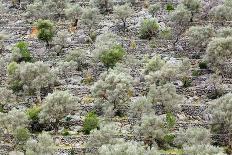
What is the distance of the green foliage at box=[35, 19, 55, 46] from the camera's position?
86188mm

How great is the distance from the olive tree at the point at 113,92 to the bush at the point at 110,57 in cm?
689

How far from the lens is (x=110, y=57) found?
248 feet

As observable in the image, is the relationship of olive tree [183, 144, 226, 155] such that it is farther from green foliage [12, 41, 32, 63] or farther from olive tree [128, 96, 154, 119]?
green foliage [12, 41, 32, 63]

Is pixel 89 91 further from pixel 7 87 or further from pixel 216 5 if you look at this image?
pixel 216 5

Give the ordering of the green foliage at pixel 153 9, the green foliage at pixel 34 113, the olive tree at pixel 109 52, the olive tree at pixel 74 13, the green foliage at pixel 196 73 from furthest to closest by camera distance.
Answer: the green foliage at pixel 153 9, the olive tree at pixel 74 13, the olive tree at pixel 109 52, the green foliage at pixel 196 73, the green foliage at pixel 34 113

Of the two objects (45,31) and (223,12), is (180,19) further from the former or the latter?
(45,31)

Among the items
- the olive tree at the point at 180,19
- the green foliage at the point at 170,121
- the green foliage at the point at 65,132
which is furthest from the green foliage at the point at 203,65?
the green foliage at the point at 65,132

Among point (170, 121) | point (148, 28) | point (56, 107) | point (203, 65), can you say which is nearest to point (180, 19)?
point (148, 28)

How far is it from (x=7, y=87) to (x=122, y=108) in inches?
608

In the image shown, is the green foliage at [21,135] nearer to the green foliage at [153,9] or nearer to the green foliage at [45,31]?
the green foliage at [45,31]

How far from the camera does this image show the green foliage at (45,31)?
86188 mm

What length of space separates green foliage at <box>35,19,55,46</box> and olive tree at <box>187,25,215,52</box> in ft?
64.8

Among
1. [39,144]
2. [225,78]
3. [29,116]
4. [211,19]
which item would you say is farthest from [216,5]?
[39,144]

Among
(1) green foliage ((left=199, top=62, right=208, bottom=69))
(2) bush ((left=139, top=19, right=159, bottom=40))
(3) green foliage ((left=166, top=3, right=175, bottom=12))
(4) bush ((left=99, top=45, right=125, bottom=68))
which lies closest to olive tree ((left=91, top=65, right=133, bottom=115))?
(4) bush ((left=99, top=45, right=125, bottom=68))
